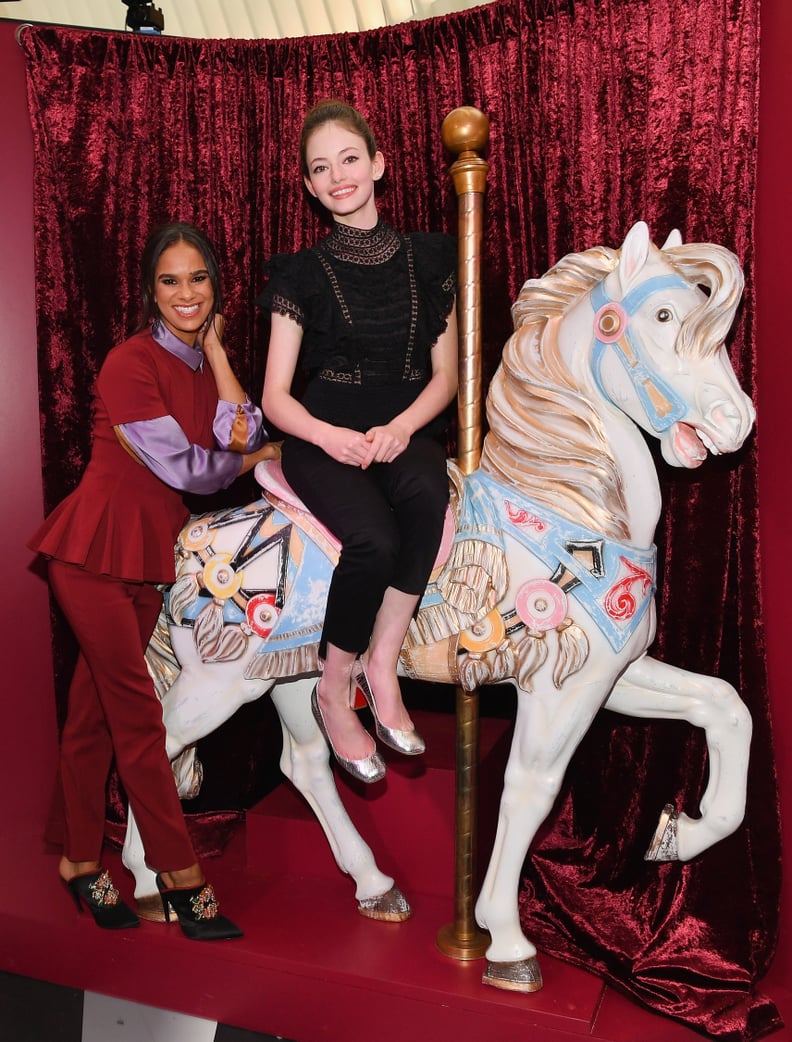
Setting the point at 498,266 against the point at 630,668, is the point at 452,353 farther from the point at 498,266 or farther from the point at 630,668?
the point at 630,668

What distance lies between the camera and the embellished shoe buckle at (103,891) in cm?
269

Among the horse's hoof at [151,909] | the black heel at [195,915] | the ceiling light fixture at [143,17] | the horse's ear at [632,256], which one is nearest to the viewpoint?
the horse's ear at [632,256]

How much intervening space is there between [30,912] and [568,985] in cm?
147

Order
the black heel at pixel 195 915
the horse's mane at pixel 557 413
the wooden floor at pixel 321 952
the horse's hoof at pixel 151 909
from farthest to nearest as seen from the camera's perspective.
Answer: the horse's hoof at pixel 151 909
the black heel at pixel 195 915
the wooden floor at pixel 321 952
the horse's mane at pixel 557 413

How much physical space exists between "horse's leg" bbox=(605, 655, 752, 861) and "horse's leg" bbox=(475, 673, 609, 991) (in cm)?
18

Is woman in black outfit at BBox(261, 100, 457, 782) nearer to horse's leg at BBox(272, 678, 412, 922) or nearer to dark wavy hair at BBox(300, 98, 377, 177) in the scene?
dark wavy hair at BBox(300, 98, 377, 177)

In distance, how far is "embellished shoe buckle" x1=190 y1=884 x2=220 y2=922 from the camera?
2.60 meters

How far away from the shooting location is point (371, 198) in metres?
2.48

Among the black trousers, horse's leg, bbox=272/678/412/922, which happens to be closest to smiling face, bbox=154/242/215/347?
the black trousers

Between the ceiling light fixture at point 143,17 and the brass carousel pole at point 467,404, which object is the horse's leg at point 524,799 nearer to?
the brass carousel pole at point 467,404

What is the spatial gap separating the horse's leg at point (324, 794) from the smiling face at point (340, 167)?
1.27 meters

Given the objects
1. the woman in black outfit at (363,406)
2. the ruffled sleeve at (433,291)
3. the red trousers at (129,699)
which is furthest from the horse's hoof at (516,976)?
the ruffled sleeve at (433,291)

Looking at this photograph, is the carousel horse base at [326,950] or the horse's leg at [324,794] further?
the horse's leg at [324,794]

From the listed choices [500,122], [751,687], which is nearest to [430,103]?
[500,122]
